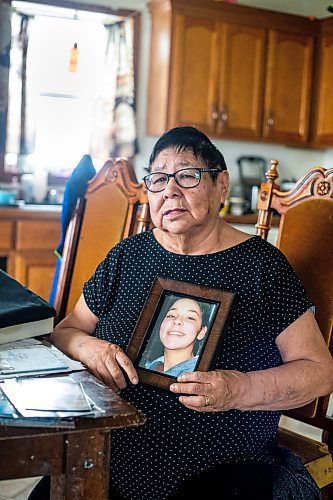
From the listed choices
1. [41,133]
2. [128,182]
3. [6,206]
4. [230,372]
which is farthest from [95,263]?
[41,133]

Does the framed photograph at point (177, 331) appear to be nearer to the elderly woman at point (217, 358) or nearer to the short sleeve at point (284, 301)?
the elderly woman at point (217, 358)

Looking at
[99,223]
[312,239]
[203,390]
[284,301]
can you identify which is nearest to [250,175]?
[99,223]

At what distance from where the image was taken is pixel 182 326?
134 centimetres

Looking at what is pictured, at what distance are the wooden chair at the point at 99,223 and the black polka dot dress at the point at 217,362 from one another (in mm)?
601

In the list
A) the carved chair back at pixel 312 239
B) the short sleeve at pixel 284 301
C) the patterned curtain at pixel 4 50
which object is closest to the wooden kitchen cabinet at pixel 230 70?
the patterned curtain at pixel 4 50

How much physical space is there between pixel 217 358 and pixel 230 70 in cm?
345

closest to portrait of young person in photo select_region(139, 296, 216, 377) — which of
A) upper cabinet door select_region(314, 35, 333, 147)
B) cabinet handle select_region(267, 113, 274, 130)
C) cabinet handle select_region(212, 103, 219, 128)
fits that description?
cabinet handle select_region(212, 103, 219, 128)

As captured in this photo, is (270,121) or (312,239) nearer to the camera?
(312,239)

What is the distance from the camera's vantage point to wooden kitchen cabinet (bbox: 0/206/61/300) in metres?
3.74

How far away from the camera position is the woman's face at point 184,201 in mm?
1518

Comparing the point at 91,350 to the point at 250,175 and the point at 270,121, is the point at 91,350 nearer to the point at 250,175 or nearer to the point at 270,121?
the point at 270,121

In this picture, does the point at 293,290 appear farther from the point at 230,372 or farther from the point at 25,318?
the point at 25,318

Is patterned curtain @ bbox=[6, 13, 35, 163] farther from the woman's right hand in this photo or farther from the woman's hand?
the woman's hand

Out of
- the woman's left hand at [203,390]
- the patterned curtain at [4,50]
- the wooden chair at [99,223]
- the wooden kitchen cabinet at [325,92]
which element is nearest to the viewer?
the woman's left hand at [203,390]
